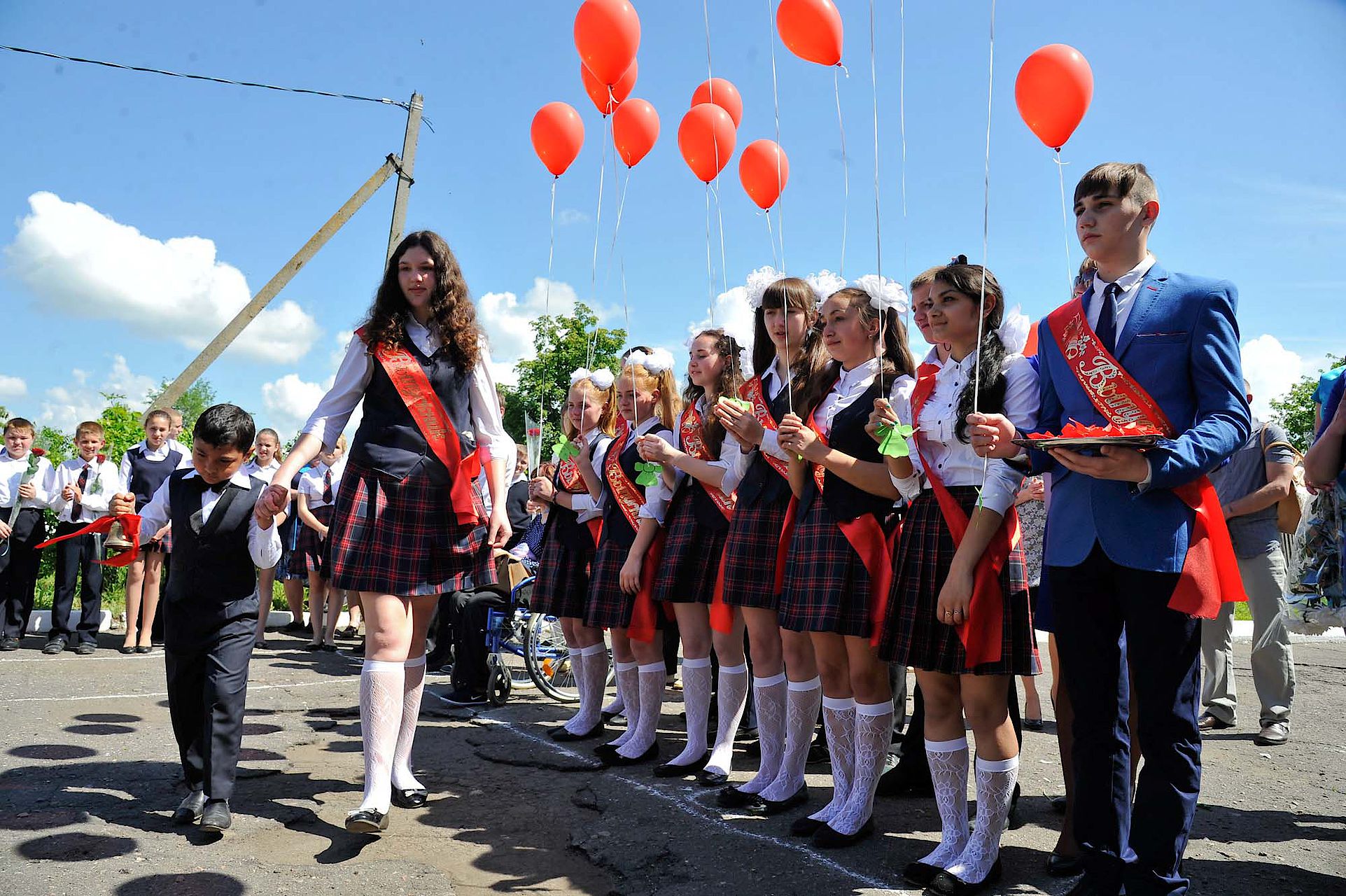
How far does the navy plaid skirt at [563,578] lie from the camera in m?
5.26

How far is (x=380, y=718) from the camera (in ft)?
11.4

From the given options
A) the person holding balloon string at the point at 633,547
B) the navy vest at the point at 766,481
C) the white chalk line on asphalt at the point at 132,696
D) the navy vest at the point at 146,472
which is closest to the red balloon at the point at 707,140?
the person holding balloon string at the point at 633,547

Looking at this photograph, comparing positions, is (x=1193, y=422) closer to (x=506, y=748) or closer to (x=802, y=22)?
(x=802, y=22)

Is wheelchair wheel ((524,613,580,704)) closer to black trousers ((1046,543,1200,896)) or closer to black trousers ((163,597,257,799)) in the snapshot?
black trousers ((163,597,257,799))

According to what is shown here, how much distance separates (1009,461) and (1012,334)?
52cm

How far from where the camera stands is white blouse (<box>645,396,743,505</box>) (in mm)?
4242

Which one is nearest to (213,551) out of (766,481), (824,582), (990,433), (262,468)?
(766,481)

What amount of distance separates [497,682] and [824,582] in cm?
357

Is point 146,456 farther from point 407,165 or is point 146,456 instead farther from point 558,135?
point 407,165

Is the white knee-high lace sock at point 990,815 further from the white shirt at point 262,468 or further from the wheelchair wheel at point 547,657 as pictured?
the white shirt at point 262,468

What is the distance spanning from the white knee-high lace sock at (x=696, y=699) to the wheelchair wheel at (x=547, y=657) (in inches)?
71.0

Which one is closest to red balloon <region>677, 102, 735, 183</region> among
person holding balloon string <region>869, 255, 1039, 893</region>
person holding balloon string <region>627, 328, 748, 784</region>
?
person holding balloon string <region>627, 328, 748, 784</region>

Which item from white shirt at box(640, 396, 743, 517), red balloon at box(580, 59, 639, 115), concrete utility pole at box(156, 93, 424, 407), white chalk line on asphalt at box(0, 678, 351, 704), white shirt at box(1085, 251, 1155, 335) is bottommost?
white chalk line on asphalt at box(0, 678, 351, 704)

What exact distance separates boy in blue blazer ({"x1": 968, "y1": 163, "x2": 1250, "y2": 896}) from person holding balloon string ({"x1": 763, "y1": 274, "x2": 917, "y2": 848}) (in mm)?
742
